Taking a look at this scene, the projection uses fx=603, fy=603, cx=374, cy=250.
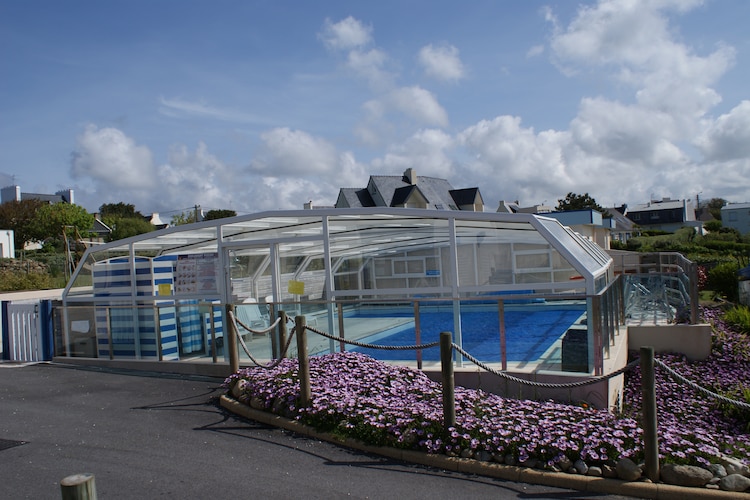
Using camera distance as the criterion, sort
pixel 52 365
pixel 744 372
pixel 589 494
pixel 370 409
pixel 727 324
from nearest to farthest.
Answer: pixel 589 494, pixel 370 409, pixel 744 372, pixel 52 365, pixel 727 324

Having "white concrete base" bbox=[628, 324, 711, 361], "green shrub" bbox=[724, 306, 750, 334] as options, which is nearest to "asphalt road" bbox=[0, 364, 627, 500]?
"white concrete base" bbox=[628, 324, 711, 361]

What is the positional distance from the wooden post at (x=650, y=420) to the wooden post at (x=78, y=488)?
→ 4069mm

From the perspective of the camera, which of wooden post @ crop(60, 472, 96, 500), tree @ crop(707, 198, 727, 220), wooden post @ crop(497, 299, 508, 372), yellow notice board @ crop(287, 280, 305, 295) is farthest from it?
tree @ crop(707, 198, 727, 220)

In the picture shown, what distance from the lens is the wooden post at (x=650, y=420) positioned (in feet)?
16.0

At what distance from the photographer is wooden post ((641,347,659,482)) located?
4.88m

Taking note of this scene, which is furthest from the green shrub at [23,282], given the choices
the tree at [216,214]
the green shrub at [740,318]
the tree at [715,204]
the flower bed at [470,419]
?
the tree at [715,204]

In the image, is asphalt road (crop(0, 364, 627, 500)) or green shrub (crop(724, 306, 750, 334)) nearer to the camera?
asphalt road (crop(0, 364, 627, 500))

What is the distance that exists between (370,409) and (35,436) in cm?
376

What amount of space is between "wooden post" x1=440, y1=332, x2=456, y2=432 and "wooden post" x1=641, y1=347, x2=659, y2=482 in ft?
5.48

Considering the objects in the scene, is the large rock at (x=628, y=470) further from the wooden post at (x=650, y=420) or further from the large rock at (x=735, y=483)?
the large rock at (x=735, y=483)

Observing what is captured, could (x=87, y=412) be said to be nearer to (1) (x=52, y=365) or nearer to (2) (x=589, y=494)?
(1) (x=52, y=365)

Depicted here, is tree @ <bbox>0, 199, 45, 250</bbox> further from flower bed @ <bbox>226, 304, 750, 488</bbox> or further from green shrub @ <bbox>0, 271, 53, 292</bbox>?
flower bed @ <bbox>226, 304, 750, 488</bbox>

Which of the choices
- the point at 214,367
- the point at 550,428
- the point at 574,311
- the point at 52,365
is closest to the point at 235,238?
the point at 214,367

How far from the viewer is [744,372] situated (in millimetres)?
10242
